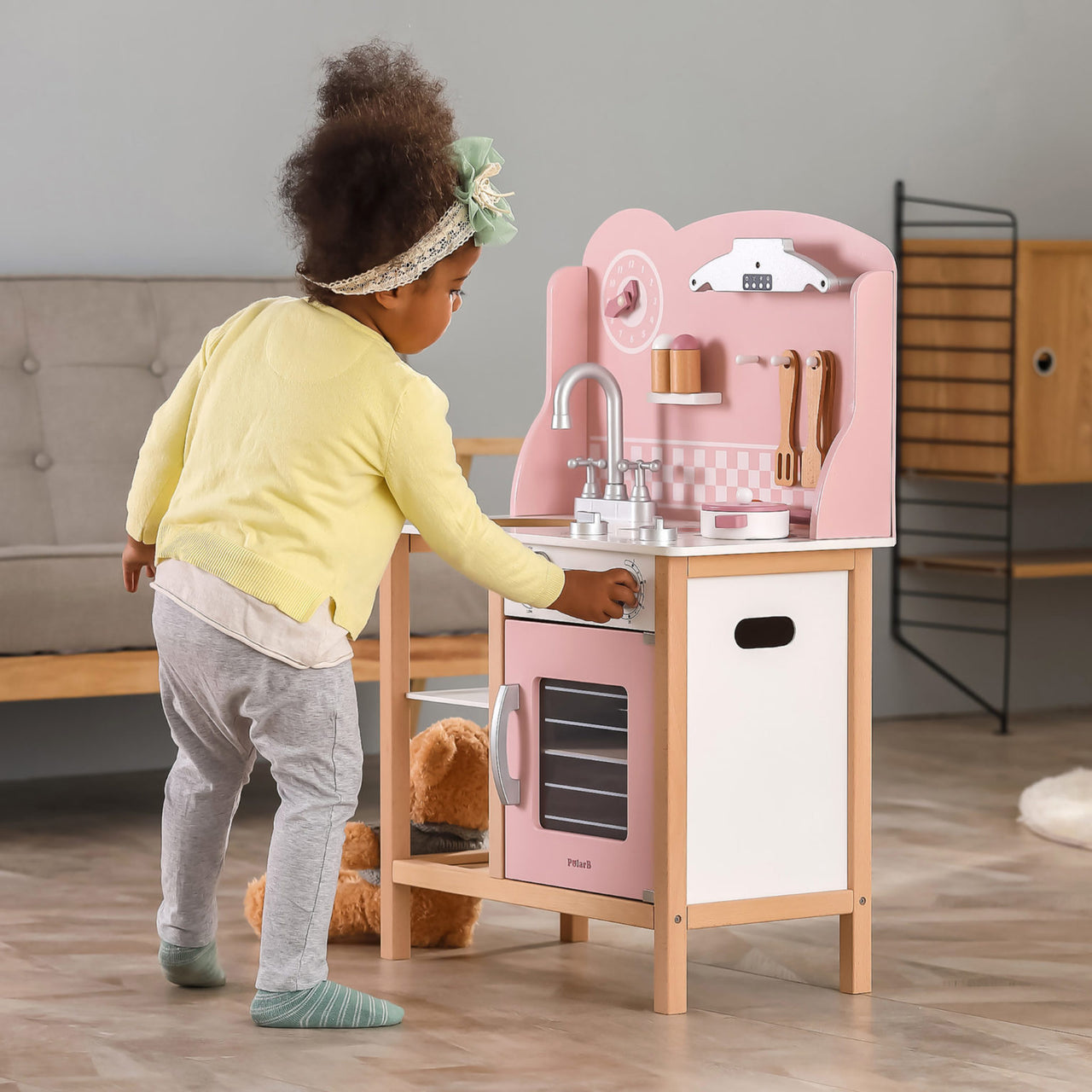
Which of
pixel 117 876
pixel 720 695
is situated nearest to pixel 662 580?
pixel 720 695

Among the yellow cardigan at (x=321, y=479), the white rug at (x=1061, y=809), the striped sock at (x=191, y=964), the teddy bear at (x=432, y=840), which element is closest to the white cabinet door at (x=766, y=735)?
the yellow cardigan at (x=321, y=479)

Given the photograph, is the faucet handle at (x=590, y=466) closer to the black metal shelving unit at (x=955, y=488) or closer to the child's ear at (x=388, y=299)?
the child's ear at (x=388, y=299)

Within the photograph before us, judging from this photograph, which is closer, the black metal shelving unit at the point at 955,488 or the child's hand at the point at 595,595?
the child's hand at the point at 595,595

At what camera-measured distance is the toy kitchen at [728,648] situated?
209cm

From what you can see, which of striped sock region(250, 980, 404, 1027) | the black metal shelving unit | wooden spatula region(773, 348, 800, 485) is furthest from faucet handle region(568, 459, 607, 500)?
A: the black metal shelving unit

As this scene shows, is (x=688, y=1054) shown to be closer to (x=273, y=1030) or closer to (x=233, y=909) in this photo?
(x=273, y=1030)

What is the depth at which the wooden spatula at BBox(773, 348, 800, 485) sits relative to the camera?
88.7 inches

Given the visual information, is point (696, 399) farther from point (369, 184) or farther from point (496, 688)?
point (369, 184)

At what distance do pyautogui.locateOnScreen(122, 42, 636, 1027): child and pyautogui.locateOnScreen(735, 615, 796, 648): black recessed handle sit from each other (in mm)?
163

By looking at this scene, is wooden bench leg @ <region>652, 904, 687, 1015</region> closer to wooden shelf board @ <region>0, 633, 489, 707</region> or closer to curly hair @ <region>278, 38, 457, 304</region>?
curly hair @ <region>278, 38, 457, 304</region>

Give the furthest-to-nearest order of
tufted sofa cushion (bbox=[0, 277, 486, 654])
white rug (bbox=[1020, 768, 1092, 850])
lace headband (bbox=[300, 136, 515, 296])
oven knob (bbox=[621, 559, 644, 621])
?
tufted sofa cushion (bbox=[0, 277, 486, 654])
white rug (bbox=[1020, 768, 1092, 850])
oven knob (bbox=[621, 559, 644, 621])
lace headband (bbox=[300, 136, 515, 296])

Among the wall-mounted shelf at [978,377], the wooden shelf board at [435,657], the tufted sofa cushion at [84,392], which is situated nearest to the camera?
the wooden shelf board at [435,657]

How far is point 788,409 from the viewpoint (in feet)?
7.39

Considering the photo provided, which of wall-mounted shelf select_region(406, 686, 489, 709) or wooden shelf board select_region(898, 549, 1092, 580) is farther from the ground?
wall-mounted shelf select_region(406, 686, 489, 709)
